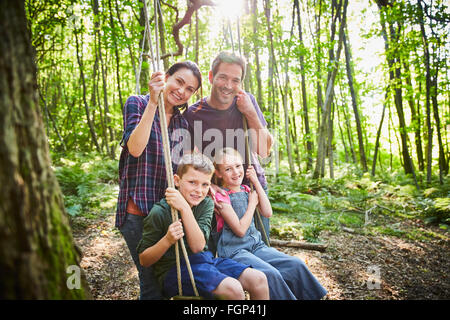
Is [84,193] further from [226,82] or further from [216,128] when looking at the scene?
[226,82]

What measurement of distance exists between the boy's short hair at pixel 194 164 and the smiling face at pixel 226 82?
63cm

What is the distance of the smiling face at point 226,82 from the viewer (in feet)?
7.00

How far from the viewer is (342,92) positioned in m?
14.1

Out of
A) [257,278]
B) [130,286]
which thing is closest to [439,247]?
[257,278]

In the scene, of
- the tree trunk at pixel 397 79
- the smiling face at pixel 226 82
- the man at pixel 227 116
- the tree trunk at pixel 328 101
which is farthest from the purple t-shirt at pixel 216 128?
the tree trunk at pixel 397 79

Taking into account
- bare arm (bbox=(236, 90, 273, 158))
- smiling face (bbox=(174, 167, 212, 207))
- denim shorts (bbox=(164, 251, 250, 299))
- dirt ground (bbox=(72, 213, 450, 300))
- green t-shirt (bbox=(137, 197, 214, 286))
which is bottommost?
dirt ground (bbox=(72, 213, 450, 300))

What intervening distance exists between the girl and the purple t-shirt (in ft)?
0.47

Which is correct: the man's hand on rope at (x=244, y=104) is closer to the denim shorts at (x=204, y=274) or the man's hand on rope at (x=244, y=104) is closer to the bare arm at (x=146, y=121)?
the bare arm at (x=146, y=121)

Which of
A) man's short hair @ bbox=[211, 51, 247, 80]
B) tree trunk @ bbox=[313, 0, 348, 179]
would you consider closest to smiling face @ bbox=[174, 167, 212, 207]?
man's short hair @ bbox=[211, 51, 247, 80]

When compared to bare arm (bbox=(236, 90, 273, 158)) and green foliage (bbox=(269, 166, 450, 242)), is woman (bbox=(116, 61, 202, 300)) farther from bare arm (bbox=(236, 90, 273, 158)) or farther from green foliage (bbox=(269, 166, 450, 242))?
green foliage (bbox=(269, 166, 450, 242))

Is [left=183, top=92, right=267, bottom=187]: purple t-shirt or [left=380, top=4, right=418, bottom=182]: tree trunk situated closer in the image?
[left=183, top=92, right=267, bottom=187]: purple t-shirt

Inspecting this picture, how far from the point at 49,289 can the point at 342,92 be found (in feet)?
50.3

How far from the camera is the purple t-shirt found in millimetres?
2215
